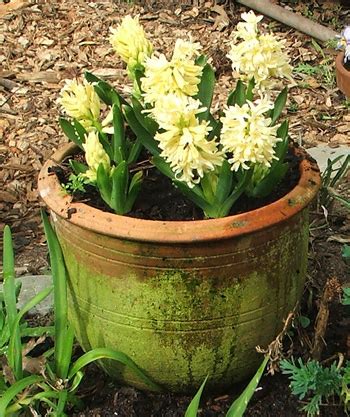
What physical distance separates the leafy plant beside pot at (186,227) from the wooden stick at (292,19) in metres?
2.75

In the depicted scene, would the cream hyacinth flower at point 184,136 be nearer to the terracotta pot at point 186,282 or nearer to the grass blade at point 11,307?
the terracotta pot at point 186,282

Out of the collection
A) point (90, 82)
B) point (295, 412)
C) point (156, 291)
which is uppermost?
point (90, 82)

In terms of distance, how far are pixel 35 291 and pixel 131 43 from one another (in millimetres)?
1035

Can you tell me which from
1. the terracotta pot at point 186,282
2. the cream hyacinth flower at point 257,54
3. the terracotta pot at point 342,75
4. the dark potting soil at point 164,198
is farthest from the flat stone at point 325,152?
the cream hyacinth flower at point 257,54

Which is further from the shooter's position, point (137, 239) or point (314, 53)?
point (314, 53)

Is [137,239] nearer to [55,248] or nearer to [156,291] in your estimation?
[156,291]

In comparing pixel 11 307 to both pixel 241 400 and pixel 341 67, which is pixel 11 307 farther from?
pixel 341 67

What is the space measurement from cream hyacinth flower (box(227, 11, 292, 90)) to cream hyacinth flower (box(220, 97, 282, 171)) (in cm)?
→ 21

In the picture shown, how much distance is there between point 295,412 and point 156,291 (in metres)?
0.57

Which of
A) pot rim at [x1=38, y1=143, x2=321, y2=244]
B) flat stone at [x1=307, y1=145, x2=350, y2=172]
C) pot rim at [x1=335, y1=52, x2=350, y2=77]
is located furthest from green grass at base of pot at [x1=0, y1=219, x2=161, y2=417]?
pot rim at [x1=335, y1=52, x2=350, y2=77]

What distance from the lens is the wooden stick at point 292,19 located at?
4957 millimetres

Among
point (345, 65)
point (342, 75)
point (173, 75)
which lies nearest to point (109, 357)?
point (173, 75)

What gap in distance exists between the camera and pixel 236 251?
82.7 inches

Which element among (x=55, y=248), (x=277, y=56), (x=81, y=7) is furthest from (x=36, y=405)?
(x=81, y=7)
